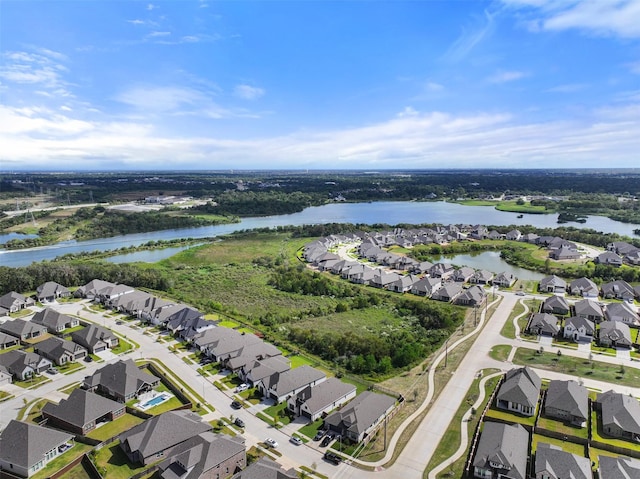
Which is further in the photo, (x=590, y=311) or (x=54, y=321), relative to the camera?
(x=590, y=311)

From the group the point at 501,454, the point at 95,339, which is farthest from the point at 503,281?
the point at 95,339

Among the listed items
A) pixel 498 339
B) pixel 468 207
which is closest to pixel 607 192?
pixel 468 207

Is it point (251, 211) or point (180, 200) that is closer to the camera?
point (251, 211)

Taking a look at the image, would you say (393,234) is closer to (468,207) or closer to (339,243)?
(339,243)

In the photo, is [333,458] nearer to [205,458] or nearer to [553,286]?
[205,458]

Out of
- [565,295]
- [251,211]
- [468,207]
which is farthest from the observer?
[468,207]

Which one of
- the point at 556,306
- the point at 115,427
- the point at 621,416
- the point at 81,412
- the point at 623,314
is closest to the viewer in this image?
the point at 621,416

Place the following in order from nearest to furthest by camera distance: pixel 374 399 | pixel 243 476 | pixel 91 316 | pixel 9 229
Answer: pixel 243 476 → pixel 374 399 → pixel 91 316 → pixel 9 229

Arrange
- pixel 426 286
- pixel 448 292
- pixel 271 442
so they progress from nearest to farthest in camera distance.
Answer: pixel 271 442 < pixel 448 292 < pixel 426 286
